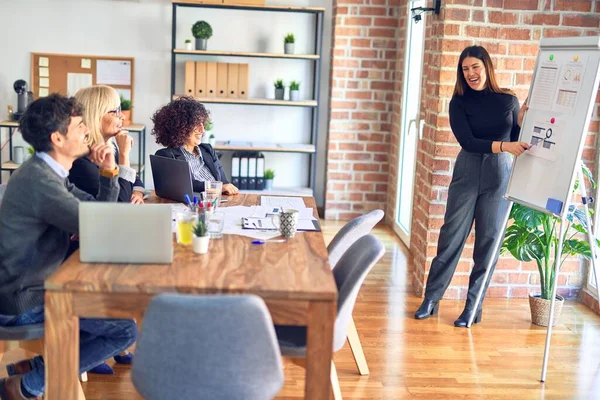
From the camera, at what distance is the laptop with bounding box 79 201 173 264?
8.11ft

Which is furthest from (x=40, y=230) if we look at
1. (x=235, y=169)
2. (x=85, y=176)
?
(x=235, y=169)

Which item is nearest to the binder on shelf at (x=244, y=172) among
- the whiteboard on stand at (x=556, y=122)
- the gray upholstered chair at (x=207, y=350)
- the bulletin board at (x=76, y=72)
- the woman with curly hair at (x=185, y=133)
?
the bulletin board at (x=76, y=72)

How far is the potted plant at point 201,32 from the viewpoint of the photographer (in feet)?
21.2

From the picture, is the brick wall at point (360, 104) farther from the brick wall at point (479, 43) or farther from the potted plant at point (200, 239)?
the potted plant at point (200, 239)

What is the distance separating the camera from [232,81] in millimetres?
6590

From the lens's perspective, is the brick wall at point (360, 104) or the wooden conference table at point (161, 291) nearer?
the wooden conference table at point (161, 291)

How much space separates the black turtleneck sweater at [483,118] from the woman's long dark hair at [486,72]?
0.03 metres

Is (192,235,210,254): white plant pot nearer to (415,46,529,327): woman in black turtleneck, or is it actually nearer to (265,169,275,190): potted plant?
(415,46,529,327): woman in black turtleneck

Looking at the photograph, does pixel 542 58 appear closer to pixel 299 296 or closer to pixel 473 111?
pixel 473 111

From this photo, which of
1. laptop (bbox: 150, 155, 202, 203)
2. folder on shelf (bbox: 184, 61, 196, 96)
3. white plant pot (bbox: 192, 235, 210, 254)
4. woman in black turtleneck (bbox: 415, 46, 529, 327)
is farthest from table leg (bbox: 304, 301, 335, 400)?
folder on shelf (bbox: 184, 61, 196, 96)

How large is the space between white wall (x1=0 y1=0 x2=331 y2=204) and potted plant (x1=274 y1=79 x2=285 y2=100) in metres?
0.20

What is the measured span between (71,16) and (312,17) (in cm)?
203

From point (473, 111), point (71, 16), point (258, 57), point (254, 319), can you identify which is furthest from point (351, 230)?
point (71, 16)

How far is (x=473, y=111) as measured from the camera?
4176 millimetres
